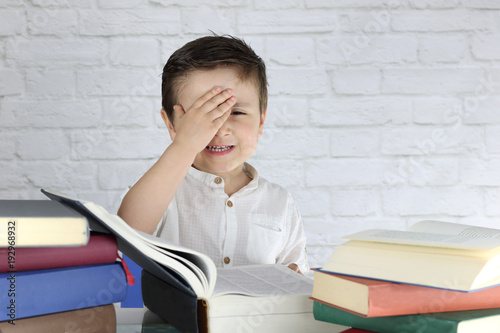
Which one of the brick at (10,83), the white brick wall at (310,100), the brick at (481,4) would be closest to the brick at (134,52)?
the white brick wall at (310,100)

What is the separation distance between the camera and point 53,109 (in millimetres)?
1521

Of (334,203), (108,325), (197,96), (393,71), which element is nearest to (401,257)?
(108,325)

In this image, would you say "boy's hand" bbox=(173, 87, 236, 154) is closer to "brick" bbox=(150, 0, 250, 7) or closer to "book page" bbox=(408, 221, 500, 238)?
"book page" bbox=(408, 221, 500, 238)

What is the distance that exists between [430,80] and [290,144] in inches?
18.4

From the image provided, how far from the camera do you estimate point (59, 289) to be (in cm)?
48

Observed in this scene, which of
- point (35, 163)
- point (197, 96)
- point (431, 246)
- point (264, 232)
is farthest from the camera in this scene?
point (35, 163)

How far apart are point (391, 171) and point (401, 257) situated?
119cm

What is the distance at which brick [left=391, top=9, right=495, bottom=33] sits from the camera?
5.35 ft

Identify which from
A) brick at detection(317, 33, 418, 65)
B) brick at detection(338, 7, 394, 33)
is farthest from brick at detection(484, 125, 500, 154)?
brick at detection(338, 7, 394, 33)

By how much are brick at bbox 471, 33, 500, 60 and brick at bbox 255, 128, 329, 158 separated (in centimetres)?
55

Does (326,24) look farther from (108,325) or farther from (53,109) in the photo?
(108,325)

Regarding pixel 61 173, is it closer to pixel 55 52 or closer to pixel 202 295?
pixel 55 52

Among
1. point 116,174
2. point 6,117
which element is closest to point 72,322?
point 116,174

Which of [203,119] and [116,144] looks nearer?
[203,119]
